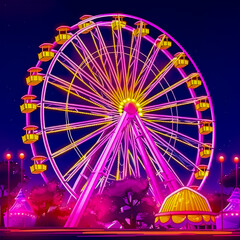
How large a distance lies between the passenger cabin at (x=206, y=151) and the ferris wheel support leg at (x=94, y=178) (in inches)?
233

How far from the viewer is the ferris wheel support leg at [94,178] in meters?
41.2

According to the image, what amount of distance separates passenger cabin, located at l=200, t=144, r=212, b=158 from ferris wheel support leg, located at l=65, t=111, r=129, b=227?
5914 mm

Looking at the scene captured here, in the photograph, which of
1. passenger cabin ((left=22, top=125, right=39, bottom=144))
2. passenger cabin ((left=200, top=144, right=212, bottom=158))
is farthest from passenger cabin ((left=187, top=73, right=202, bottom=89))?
passenger cabin ((left=22, top=125, right=39, bottom=144))

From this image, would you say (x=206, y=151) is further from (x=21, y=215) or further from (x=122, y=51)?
(x=21, y=215)

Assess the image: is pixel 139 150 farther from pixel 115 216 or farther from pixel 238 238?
pixel 238 238

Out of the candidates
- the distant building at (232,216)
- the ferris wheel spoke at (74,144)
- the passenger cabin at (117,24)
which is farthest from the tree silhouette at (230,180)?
the ferris wheel spoke at (74,144)

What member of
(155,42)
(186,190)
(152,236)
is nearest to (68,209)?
(155,42)

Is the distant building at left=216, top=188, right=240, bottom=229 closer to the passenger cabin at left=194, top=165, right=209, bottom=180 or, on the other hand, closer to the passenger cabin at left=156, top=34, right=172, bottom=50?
the passenger cabin at left=194, top=165, right=209, bottom=180

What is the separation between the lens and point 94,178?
42000 millimetres

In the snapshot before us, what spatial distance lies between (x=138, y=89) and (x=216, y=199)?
89.4ft

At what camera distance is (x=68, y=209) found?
57.9 meters

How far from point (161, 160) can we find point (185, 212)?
10.6 meters

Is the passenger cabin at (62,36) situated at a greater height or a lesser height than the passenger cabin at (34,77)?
greater

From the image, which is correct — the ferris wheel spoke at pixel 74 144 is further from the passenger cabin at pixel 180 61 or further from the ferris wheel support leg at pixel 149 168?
the passenger cabin at pixel 180 61
